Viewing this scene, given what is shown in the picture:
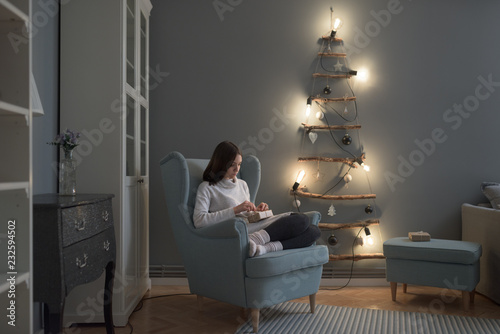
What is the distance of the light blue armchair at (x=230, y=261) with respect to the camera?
2.64m

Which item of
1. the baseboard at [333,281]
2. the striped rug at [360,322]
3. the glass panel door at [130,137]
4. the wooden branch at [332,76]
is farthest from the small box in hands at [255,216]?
the wooden branch at [332,76]

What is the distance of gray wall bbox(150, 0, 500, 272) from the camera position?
12.6 ft

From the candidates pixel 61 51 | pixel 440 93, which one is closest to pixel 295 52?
pixel 440 93

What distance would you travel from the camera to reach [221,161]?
311cm

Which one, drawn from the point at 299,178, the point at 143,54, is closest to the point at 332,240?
the point at 299,178

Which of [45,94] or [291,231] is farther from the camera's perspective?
[291,231]

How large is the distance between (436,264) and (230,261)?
141 cm

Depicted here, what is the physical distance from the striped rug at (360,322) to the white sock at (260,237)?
48 centimetres

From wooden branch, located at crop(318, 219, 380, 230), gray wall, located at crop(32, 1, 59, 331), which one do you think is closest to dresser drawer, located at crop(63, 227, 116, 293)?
gray wall, located at crop(32, 1, 59, 331)

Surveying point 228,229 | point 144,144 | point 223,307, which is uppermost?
point 144,144

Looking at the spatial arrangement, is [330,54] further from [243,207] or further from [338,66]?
[243,207]

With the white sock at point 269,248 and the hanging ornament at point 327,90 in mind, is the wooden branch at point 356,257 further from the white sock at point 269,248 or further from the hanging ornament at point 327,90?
the hanging ornament at point 327,90

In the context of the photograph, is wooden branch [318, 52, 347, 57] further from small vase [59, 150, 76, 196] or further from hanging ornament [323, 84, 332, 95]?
small vase [59, 150, 76, 196]

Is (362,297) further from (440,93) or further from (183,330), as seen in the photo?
(440,93)
